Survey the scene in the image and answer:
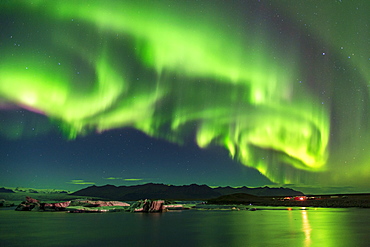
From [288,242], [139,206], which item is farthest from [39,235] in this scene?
[139,206]

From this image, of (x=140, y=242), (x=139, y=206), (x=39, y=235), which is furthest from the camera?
(x=139, y=206)

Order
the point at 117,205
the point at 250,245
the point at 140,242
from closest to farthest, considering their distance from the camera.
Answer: the point at 250,245
the point at 140,242
the point at 117,205

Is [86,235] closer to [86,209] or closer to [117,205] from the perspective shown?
[86,209]

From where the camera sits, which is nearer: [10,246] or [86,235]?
[10,246]

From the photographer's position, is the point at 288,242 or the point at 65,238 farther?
the point at 65,238

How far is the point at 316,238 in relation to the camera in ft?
68.1

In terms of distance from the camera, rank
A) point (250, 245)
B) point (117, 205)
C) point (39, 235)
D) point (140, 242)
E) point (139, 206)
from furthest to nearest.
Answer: point (117, 205) → point (139, 206) → point (39, 235) → point (140, 242) → point (250, 245)

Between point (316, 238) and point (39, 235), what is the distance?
1825 centimetres

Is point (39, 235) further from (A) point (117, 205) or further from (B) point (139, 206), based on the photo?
(A) point (117, 205)

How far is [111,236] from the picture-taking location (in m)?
21.7

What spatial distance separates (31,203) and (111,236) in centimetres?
4034

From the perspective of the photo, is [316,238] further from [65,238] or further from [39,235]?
[39,235]

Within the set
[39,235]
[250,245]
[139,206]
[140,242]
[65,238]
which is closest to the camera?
[250,245]

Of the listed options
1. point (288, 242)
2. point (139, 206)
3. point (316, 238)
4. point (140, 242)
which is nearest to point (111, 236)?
point (140, 242)
